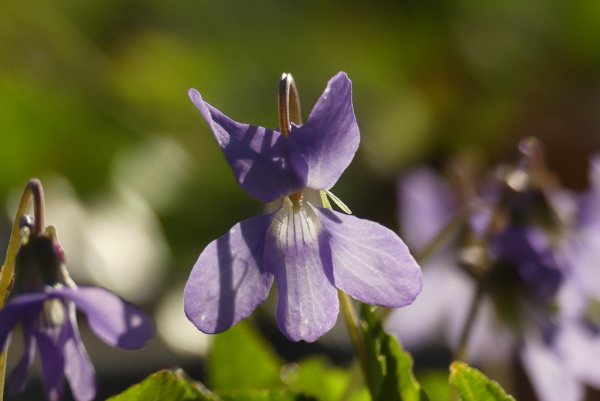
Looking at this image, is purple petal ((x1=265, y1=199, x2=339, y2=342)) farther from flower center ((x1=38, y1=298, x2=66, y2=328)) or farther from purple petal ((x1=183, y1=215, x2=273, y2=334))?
flower center ((x1=38, y1=298, x2=66, y2=328))

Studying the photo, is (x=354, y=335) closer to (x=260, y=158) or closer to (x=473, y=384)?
(x=473, y=384)

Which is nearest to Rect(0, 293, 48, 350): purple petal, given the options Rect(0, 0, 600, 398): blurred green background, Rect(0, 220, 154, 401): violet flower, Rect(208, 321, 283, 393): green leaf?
Rect(0, 220, 154, 401): violet flower

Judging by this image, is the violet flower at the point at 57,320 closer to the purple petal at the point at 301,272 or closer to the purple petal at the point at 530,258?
the purple petal at the point at 301,272

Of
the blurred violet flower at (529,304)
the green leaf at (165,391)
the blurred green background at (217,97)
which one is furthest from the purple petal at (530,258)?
the blurred green background at (217,97)

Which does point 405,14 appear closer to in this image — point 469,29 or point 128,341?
point 469,29

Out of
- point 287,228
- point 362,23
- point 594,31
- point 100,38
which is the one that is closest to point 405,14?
point 362,23
